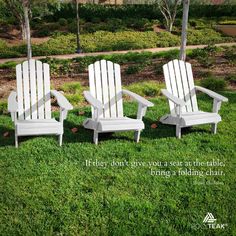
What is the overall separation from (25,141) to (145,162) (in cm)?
156

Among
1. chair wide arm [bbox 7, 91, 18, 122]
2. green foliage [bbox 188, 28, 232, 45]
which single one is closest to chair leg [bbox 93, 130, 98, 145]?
chair wide arm [bbox 7, 91, 18, 122]

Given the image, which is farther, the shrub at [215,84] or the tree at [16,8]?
the tree at [16,8]

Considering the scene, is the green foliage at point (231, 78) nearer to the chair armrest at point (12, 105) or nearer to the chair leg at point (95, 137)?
the chair leg at point (95, 137)

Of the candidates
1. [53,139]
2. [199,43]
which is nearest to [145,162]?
[53,139]

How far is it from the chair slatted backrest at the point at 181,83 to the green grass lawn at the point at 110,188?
0.55m

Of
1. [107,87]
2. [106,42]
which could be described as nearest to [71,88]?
[107,87]

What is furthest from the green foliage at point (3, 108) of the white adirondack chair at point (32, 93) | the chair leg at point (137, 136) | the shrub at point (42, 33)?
the shrub at point (42, 33)

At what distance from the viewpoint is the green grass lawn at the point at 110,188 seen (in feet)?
9.80

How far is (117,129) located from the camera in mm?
4254

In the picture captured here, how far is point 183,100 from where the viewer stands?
16.9 ft

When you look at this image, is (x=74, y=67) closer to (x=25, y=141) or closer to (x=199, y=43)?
(x=25, y=141)

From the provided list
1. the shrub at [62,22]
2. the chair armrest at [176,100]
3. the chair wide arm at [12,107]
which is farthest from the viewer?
the shrub at [62,22]

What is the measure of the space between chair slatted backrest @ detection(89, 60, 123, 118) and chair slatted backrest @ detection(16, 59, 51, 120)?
0.65 metres

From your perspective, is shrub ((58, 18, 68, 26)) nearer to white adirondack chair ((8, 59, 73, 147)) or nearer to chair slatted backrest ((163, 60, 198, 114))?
chair slatted backrest ((163, 60, 198, 114))
